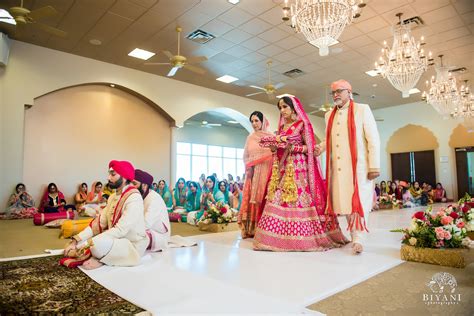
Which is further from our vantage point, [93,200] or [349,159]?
[93,200]

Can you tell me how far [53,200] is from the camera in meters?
7.67

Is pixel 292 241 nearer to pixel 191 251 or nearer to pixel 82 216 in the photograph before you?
pixel 191 251

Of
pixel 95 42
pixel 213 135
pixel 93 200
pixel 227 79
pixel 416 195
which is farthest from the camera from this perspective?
pixel 213 135

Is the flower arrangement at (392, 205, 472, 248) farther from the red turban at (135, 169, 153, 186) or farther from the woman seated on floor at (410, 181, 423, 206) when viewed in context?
the woman seated on floor at (410, 181, 423, 206)

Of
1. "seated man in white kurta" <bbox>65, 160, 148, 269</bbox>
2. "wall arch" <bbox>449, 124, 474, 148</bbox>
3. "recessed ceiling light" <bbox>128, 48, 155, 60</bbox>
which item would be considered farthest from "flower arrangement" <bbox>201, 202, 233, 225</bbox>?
"wall arch" <bbox>449, 124, 474, 148</bbox>

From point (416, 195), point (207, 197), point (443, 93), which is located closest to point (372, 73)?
point (443, 93)

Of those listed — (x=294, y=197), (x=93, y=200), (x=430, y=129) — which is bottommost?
(x=93, y=200)

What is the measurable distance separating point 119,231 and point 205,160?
533 inches

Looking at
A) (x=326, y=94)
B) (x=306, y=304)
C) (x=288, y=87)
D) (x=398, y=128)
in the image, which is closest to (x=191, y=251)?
(x=306, y=304)

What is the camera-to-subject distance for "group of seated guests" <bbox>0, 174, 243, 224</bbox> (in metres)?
6.72

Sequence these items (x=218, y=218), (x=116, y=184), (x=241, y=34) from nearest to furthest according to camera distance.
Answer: (x=116, y=184)
(x=218, y=218)
(x=241, y=34)

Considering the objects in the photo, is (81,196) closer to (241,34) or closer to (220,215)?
(220,215)

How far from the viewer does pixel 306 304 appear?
5.59 ft

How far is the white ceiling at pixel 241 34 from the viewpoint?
19.5 feet
